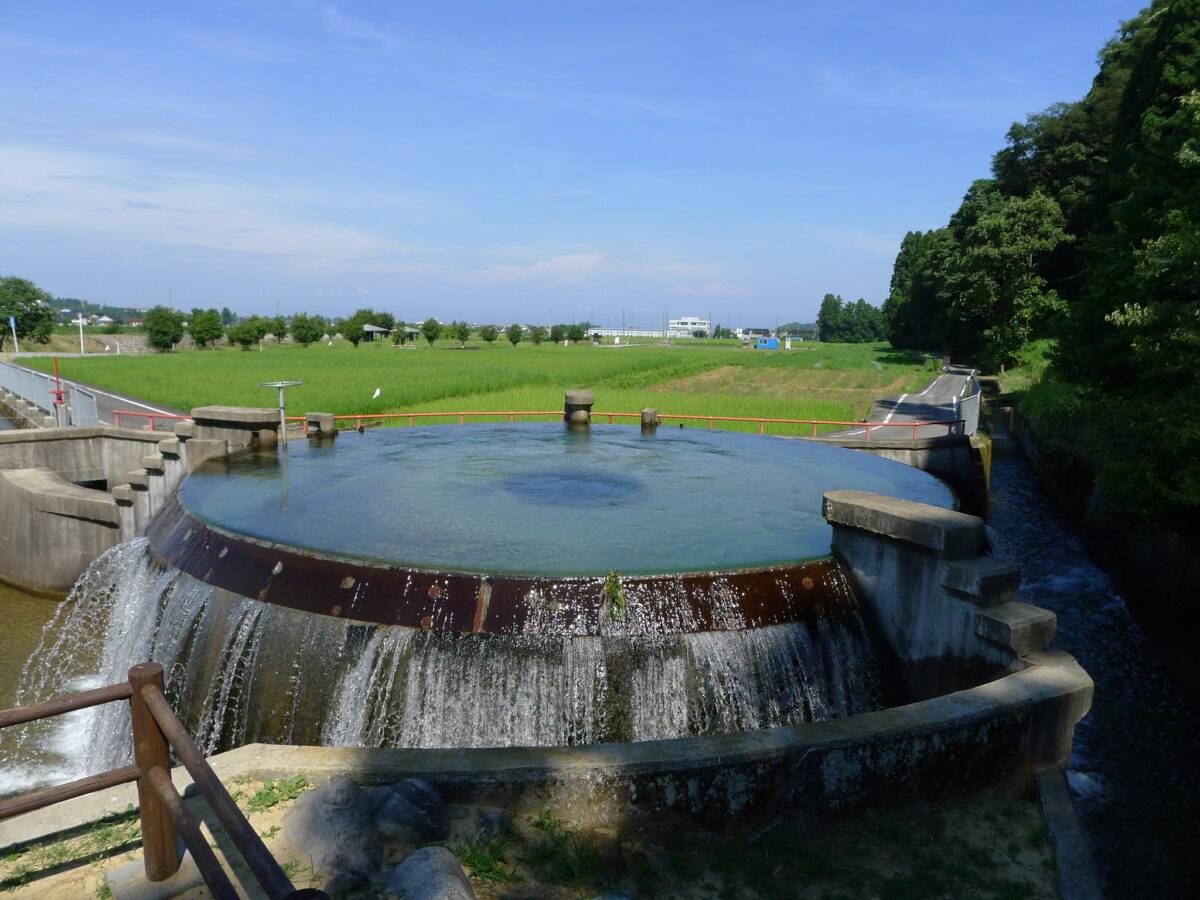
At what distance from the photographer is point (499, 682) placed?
7.55 m

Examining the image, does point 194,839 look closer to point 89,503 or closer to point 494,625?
point 494,625

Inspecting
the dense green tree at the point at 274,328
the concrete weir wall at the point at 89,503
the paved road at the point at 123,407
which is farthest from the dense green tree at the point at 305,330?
the concrete weir wall at the point at 89,503

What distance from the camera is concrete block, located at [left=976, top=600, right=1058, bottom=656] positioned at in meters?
6.68

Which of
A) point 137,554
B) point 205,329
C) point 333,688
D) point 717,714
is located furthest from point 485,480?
point 205,329

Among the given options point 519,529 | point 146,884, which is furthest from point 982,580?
point 146,884

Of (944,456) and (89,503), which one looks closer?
(89,503)

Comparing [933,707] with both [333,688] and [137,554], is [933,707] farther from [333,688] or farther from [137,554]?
[137,554]

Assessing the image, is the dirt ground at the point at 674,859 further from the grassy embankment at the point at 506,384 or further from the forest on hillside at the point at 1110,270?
the grassy embankment at the point at 506,384

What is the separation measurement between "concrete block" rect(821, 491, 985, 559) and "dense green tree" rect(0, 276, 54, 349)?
320 feet

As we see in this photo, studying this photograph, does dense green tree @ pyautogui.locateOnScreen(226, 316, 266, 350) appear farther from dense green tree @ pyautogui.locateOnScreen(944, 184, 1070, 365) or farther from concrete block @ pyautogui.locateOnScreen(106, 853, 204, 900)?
concrete block @ pyautogui.locateOnScreen(106, 853, 204, 900)

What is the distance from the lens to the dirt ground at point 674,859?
4258mm

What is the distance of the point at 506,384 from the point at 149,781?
42409mm

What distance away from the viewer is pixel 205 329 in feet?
311

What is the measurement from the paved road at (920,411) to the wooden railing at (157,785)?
19244 millimetres
